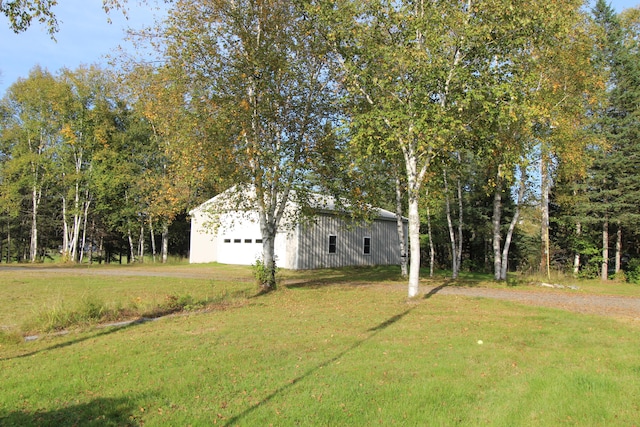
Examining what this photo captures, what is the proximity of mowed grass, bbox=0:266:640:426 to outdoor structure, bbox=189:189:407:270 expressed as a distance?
1569 cm

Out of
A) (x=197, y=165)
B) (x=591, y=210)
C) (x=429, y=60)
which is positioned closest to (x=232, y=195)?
(x=197, y=165)

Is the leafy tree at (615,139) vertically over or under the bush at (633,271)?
over

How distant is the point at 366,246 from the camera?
1225 inches

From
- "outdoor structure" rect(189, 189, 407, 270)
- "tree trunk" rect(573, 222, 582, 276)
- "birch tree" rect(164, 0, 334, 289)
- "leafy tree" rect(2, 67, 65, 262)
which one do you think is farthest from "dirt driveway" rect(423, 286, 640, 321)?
"leafy tree" rect(2, 67, 65, 262)

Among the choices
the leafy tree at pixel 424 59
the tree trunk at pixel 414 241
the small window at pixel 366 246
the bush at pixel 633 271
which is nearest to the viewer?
the leafy tree at pixel 424 59

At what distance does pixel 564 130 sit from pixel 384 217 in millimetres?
16383

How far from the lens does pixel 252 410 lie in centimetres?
459

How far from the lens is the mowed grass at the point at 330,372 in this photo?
15.0ft

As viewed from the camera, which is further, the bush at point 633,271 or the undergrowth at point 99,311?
the bush at point 633,271

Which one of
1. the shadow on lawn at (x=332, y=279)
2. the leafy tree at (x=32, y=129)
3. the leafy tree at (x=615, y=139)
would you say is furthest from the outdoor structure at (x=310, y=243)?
the leafy tree at (x=32, y=129)

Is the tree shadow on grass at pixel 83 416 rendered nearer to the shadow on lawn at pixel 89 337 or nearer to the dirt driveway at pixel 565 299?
the shadow on lawn at pixel 89 337

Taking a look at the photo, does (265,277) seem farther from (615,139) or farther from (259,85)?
(615,139)

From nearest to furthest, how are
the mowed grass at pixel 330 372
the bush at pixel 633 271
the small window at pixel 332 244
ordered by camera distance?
the mowed grass at pixel 330 372, the bush at pixel 633 271, the small window at pixel 332 244

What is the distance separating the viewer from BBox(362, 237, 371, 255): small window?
30.9 m
